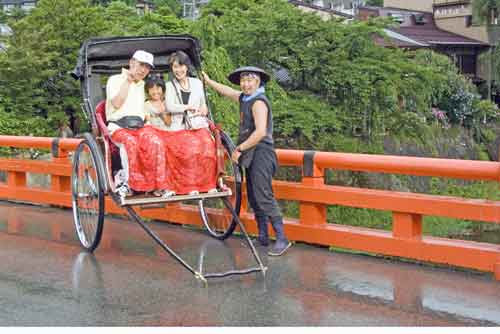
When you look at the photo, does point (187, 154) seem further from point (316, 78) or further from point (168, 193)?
point (316, 78)

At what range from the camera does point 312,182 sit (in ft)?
26.1

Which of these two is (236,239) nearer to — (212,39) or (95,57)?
(95,57)

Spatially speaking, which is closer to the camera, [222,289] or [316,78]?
[222,289]

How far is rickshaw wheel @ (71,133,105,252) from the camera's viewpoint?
7.36m

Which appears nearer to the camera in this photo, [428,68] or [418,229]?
[418,229]

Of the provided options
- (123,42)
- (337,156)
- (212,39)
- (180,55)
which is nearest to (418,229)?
(337,156)

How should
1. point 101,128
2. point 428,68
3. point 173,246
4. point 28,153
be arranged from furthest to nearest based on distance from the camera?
point 428,68
point 28,153
point 173,246
point 101,128

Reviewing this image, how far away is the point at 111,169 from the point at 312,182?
190 cm

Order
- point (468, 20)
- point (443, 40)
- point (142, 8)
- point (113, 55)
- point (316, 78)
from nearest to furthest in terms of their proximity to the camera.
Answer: point (113, 55), point (316, 78), point (142, 8), point (443, 40), point (468, 20)

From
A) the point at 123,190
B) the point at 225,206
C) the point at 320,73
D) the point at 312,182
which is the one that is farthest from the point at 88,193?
the point at 320,73

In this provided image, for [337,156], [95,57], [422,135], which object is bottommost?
[422,135]

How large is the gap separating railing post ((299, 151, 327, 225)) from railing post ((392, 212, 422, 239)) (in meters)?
0.92

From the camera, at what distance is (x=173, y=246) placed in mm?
8227

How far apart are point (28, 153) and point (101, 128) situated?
14.4m
